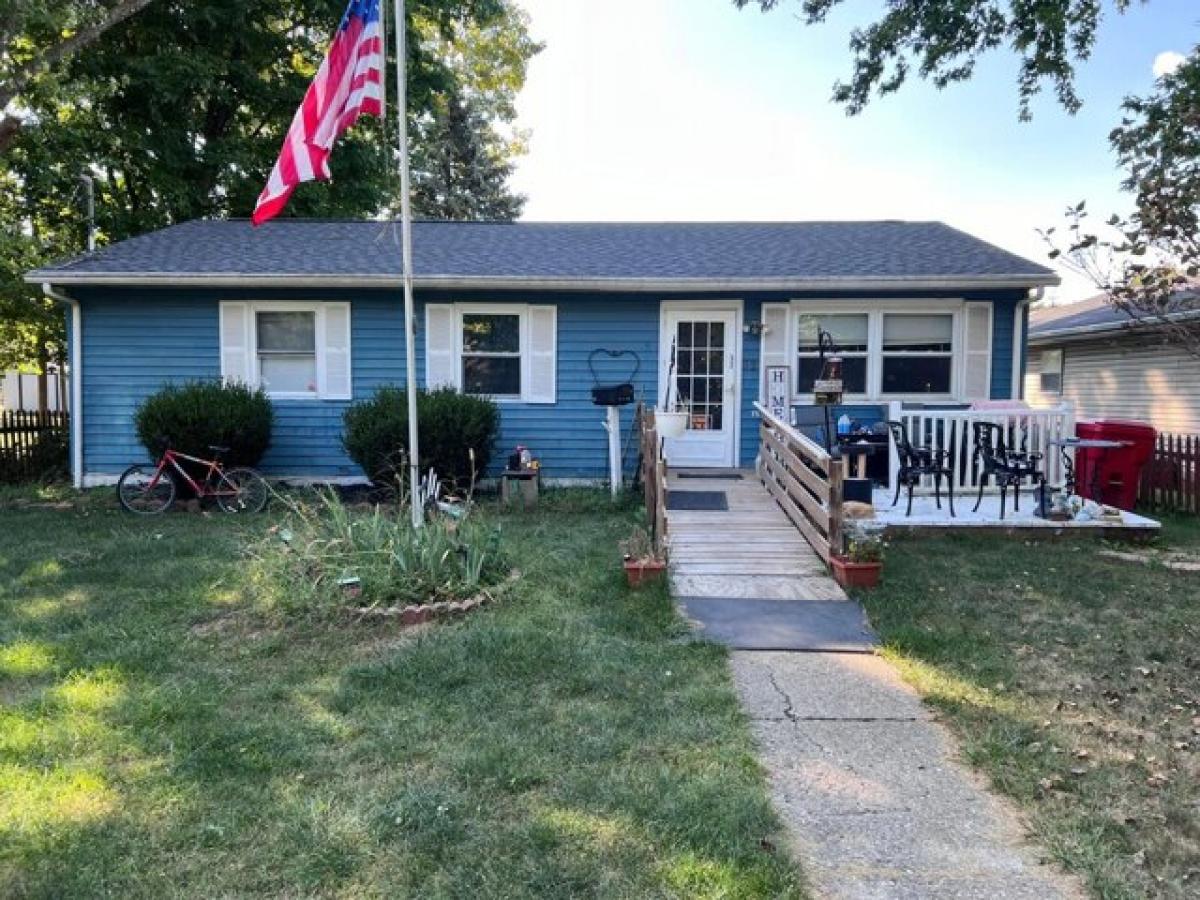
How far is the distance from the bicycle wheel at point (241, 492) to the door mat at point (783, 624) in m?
5.59

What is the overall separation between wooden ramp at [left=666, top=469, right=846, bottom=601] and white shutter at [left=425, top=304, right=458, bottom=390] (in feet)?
12.2

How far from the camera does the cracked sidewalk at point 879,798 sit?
2.22 meters

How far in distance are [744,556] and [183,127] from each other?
45.2 ft

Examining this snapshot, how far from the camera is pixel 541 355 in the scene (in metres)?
9.45

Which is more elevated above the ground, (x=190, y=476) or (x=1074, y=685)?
(x=190, y=476)

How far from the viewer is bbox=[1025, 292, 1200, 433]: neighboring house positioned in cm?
1150

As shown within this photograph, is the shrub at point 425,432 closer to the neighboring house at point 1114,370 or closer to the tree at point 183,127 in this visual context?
the tree at point 183,127

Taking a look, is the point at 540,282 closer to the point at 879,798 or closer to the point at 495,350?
the point at 495,350

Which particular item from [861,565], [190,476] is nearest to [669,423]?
[861,565]

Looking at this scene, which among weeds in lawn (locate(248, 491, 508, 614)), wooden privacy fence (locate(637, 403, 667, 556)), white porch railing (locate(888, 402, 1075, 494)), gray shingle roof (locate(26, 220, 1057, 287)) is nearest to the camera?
weeds in lawn (locate(248, 491, 508, 614))

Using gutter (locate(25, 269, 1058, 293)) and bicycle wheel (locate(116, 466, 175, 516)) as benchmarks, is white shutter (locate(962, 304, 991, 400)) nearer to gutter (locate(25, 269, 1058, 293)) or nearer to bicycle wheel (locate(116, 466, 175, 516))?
gutter (locate(25, 269, 1058, 293))

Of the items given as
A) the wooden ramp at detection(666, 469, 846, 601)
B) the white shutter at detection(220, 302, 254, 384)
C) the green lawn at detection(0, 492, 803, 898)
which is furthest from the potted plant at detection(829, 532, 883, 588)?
the white shutter at detection(220, 302, 254, 384)

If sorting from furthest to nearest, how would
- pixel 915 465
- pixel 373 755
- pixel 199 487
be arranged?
pixel 199 487 → pixel 915 465 → pixel 373 755

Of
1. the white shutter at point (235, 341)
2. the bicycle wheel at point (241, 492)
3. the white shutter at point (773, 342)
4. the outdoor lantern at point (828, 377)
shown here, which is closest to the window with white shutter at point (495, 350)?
the white shutter at point (235, 341)
